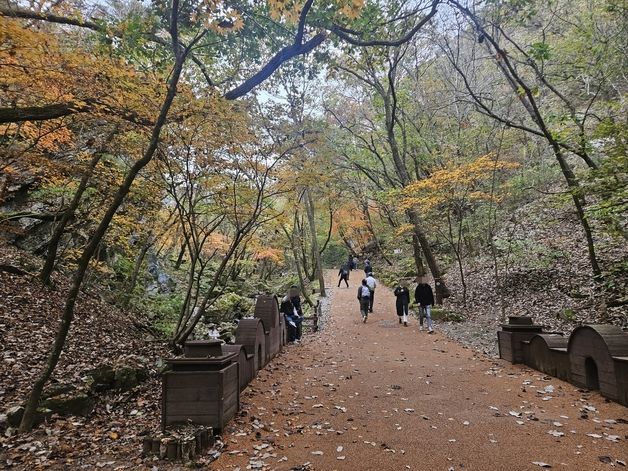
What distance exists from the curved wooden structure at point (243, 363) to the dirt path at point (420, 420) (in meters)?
0.18

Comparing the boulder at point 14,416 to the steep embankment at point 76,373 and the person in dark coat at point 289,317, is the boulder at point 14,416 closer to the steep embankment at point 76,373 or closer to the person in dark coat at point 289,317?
the steep embankment at point 76,373

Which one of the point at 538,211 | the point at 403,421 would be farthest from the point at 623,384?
the point at 538,211

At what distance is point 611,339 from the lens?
516cm

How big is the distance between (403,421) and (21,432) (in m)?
4.77

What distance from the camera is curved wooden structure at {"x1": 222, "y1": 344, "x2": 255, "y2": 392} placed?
611cm

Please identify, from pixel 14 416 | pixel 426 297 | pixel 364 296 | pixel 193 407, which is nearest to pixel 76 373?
pixel 14 416

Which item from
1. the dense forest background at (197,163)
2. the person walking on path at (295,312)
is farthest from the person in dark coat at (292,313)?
the dense forest background at (197,163)

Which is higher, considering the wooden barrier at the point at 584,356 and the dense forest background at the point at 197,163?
the dense forest background at the point at 197,163

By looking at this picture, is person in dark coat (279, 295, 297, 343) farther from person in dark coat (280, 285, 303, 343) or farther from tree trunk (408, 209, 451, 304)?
tree trunk (408, 209, 451, 304)

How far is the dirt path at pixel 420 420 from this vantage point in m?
4.00

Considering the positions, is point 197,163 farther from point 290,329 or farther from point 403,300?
point 403,300

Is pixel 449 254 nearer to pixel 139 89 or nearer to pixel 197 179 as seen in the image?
pixel 197 179

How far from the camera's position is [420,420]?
5.07m

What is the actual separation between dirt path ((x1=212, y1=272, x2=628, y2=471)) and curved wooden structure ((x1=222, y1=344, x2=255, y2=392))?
0.18 meters
